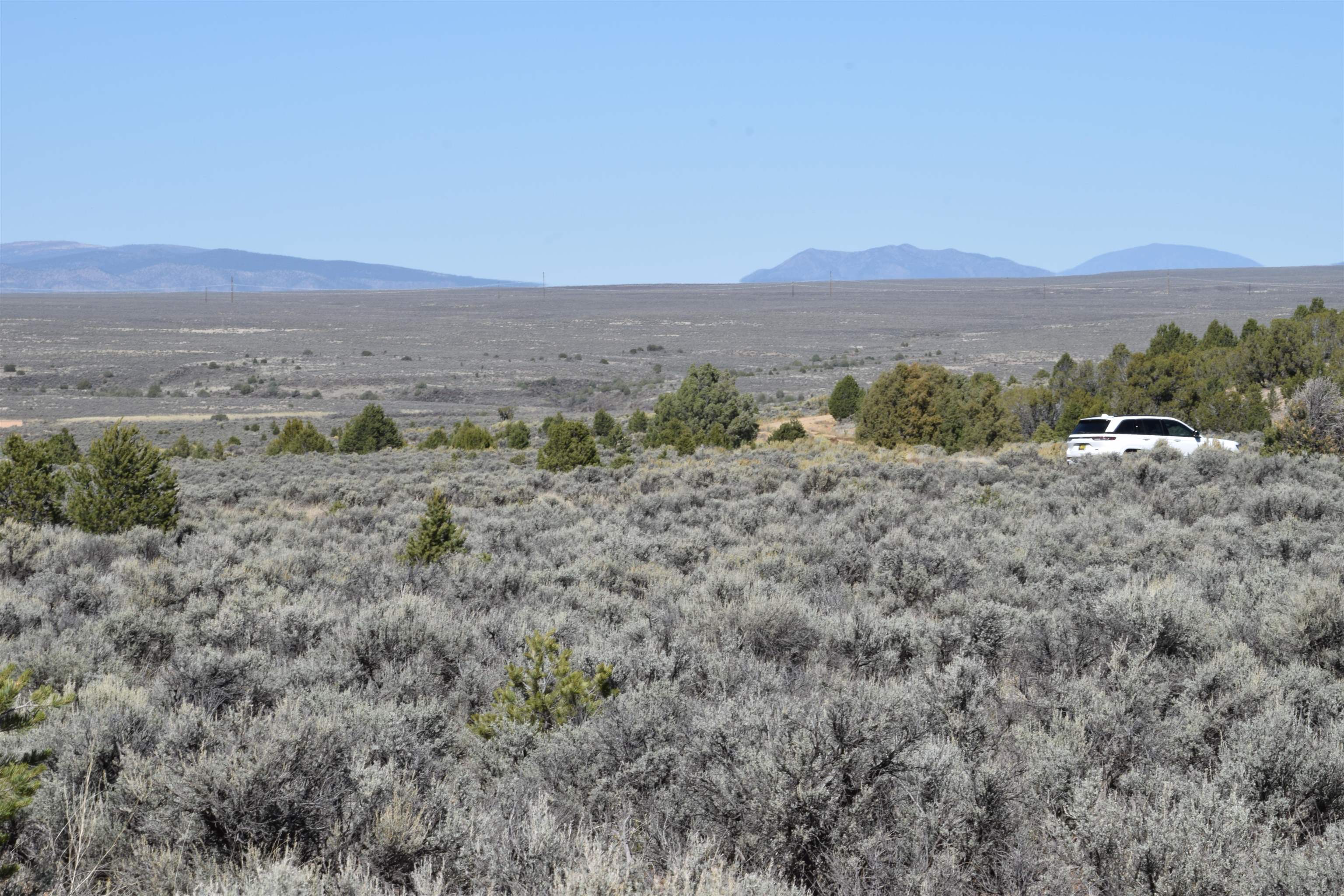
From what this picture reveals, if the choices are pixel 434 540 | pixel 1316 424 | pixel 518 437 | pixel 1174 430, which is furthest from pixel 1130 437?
pixel 518 437

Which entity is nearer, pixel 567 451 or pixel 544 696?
pixel 544 696

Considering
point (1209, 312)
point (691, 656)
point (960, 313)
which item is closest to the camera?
point (691, 656)

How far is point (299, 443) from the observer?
1361 inches

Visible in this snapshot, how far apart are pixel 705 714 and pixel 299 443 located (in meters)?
32.8

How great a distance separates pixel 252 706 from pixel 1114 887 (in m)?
4.55

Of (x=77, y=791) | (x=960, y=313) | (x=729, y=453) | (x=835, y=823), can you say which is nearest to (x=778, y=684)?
(x=835, y=823)

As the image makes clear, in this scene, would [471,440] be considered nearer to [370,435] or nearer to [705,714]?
[370,435]

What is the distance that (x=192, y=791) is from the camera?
12.4 feet

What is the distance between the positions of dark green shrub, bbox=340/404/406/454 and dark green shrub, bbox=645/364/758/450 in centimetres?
1015

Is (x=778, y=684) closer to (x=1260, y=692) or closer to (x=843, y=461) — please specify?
(x=1260, y=692)

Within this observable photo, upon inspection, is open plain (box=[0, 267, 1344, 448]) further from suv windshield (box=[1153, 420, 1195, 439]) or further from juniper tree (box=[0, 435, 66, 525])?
juniper tree (box=[0, 435, 66, 525])

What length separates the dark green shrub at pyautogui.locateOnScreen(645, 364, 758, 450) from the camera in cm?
3334

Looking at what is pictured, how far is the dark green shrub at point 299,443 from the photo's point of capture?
34375 millimetres

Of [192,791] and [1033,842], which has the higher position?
[192,791]
